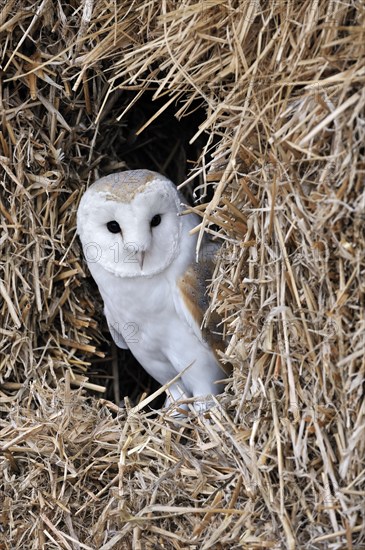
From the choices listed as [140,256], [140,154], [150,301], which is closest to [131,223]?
[140,256]

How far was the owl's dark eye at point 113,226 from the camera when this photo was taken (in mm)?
2680

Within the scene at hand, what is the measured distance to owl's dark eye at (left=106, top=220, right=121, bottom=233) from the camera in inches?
105

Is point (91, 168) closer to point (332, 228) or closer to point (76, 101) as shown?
point (76, 101)

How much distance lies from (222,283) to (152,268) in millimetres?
389

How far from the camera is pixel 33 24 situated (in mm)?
2699

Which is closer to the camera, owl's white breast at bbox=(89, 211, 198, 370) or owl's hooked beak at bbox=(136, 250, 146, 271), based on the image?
owl's hooked beak at bbox=(136, 250, 146, 271)

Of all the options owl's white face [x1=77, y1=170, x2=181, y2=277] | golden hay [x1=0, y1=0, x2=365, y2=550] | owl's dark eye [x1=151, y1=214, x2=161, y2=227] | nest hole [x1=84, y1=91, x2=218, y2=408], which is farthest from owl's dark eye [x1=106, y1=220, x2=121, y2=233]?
nest hole [x1=84, y1=91, x2=218, y2=408]

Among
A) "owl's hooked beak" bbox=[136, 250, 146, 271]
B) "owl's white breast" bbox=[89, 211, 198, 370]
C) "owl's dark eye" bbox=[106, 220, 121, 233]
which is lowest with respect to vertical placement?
"owl's white breast" bbox=[89, 211, 198, 370]

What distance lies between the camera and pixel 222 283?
240cm

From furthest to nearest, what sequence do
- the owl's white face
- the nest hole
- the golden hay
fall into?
1. the nest hole
2. the owl's white face
3. the golden hay

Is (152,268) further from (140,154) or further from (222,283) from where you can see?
(140,154)

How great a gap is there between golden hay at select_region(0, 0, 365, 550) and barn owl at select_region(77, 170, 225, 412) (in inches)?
7.4

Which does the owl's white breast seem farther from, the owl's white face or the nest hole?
the nest hole

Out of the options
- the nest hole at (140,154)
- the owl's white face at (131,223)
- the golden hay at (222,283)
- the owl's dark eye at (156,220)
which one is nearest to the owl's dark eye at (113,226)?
the owl's white face at (131,223)
